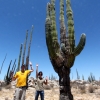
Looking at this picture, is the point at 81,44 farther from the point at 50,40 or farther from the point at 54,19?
the point at 54,19

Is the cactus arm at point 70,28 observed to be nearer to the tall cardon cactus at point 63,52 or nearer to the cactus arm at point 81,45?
the tall cardon cactus at point 63,52

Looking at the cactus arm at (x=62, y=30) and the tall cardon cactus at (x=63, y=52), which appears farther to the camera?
the cactus arm at (x=62, y=30)

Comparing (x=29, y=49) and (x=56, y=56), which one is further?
(x=29, y=49)

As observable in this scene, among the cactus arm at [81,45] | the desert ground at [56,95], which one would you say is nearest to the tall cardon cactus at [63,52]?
the cactus arm at [81,45]

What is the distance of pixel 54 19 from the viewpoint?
7258 millimetres

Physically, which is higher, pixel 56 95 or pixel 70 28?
pixel 70 28

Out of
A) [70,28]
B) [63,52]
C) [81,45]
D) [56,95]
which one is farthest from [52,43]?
[56,95]

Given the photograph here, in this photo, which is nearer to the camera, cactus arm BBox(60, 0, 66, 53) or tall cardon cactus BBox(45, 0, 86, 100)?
tall cardon cactus BBox(45, 0, 86, 100)

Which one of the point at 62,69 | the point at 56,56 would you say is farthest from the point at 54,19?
the point at 62,69

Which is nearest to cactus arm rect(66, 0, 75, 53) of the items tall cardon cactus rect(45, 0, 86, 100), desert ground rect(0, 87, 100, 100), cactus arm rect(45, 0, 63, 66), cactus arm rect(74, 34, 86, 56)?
tall cardon cactus rect(45, 0, 86, 100)

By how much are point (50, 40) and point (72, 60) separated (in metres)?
1.15

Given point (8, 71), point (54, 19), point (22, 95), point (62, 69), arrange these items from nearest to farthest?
point (22, 95)
point (62, 69)
point (54, 19)
point (8, 71)

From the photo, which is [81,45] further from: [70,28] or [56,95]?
[56,95]

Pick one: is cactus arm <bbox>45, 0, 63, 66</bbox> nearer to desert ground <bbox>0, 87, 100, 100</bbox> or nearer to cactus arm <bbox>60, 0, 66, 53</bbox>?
cactus arm <bbox>60, 0, 66, 53</bbox>
